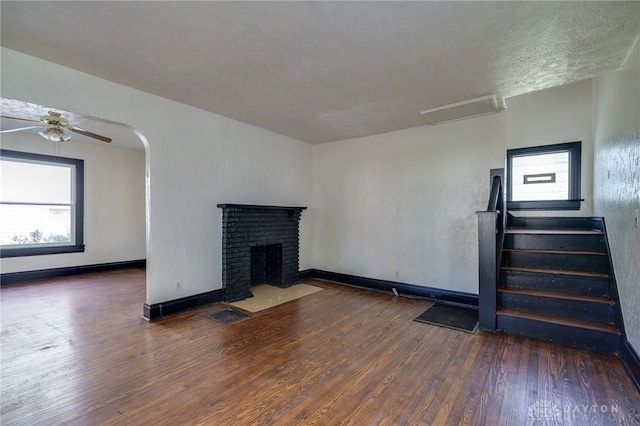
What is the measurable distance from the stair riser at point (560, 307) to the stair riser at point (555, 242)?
803mm

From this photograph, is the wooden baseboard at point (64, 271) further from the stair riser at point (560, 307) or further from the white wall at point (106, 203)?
the stair riser at point (560, 307)

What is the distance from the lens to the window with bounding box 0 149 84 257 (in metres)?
5.22

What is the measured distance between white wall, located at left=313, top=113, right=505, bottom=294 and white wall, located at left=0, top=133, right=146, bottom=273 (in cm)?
422

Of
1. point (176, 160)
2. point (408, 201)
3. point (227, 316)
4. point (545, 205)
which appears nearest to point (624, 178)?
point (545, 205)

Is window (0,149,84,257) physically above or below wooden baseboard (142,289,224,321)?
above

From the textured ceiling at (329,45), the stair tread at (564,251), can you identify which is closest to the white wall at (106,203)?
the textured ceiling at (329,45)

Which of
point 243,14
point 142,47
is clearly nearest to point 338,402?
point 243,14

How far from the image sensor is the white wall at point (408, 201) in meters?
4.09

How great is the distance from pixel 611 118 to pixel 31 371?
594 cm

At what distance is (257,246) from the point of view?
4906mm

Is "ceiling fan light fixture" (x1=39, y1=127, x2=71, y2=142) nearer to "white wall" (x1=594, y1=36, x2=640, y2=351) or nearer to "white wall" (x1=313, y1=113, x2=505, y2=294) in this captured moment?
"white wall" (x1=313, y1=113, x2=505, y2=294)

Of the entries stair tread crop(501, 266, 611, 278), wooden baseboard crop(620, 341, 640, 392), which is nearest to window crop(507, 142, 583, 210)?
stair tread crop(501, 266, 611, 278)

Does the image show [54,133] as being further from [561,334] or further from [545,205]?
[545,205]

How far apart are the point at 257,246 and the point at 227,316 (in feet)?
5.01
